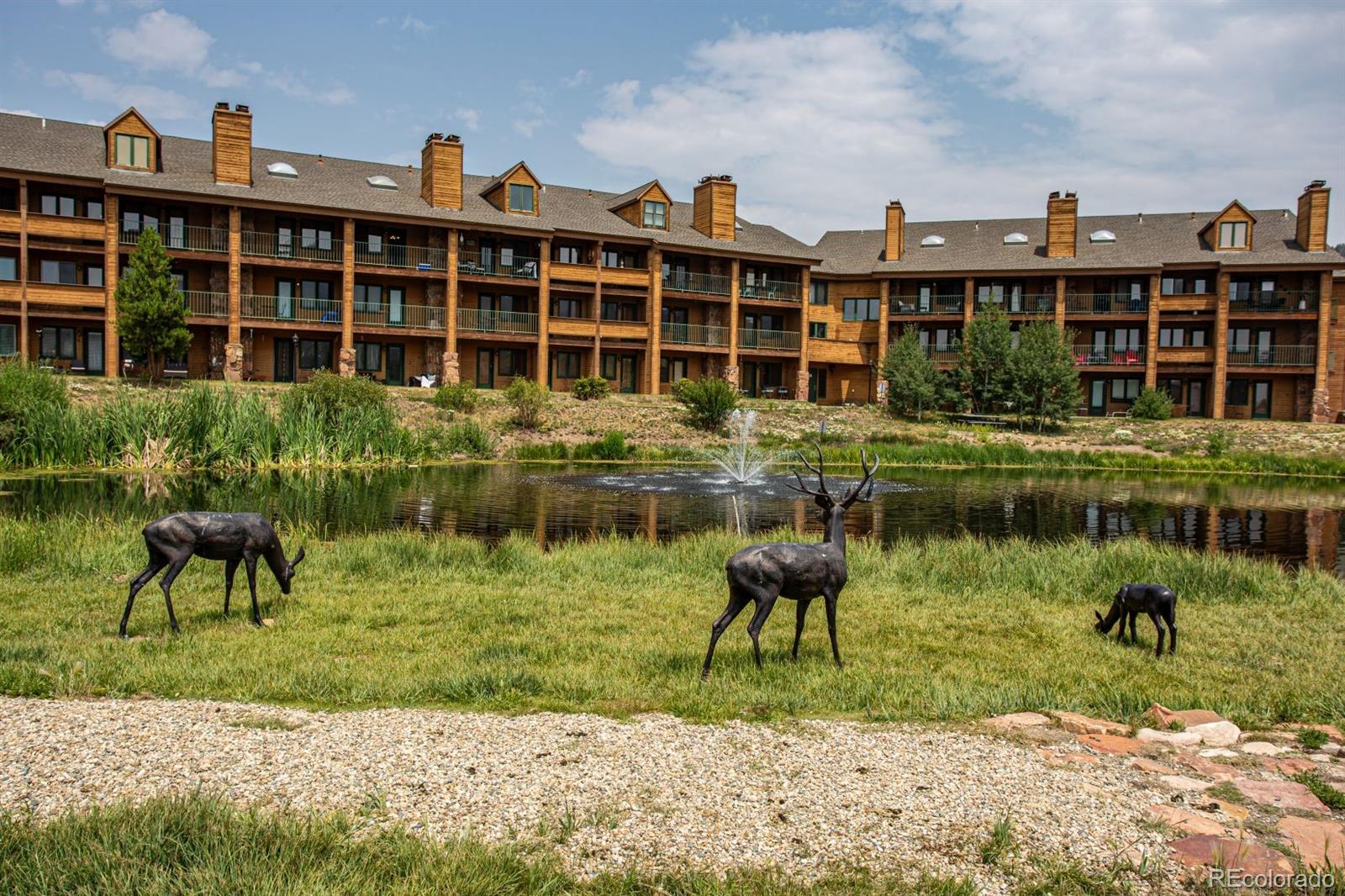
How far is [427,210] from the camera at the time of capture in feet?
155

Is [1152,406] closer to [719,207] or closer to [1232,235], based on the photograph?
[1232,235]

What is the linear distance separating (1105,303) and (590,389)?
30.4 metres

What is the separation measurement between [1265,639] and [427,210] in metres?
43.2

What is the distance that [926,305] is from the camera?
2309 inches

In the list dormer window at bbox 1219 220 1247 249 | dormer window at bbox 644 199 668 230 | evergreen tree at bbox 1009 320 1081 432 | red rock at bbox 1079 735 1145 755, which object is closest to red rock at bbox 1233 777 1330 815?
red rock at bbox 1079 735 1145 755

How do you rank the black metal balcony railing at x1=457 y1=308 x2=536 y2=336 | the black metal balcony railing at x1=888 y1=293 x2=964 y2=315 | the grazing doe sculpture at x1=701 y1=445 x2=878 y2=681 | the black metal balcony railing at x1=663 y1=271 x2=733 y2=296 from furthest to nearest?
the black metal balcony railing at x1=888 y1=293 x2=964 y2=315, the black metal balcony railing at x1=663 y1=271 x2=733 y2=296, the black metal balcony railing at x1=457 y1=308 x2=536 y2=336, the grazing doe sculpture at x1=701 y1=445 x2=878 y2=681

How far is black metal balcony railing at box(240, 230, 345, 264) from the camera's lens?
1729 inches

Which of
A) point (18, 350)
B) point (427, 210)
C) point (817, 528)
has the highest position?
point (427, 210)

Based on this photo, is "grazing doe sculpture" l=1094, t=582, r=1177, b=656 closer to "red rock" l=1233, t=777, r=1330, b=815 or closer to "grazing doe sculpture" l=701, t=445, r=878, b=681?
"grazing doe sculpture" l=701, t=445, r=878, b=681

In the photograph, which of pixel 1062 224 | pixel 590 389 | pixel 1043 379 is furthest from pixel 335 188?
pixel 1062 224

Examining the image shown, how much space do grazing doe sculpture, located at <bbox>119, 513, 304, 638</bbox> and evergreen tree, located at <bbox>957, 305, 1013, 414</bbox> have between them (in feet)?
145

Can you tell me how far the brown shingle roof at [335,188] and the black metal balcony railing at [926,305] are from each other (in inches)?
235

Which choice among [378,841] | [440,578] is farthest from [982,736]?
[440,578]

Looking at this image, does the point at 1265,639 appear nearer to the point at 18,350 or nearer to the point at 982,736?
the point at 982,736
